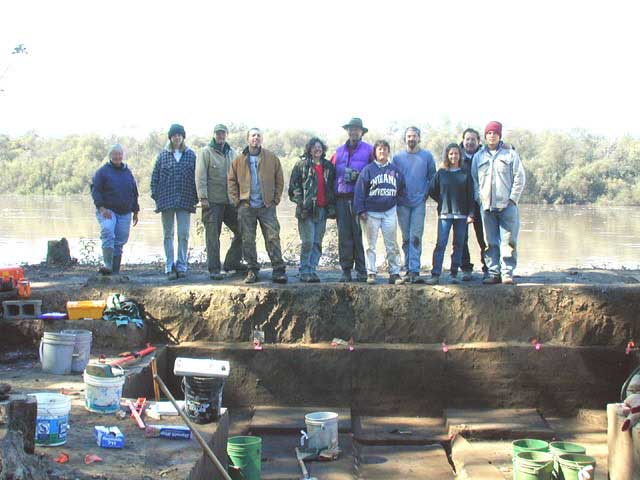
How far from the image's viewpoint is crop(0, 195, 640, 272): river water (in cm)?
1661

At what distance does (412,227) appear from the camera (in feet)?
28.5

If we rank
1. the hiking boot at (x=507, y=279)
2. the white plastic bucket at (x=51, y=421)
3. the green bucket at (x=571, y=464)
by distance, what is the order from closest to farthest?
the white plastic bucket at (x=51, y=421), the green bucket at (x=571, y=464), the hiking boot at (x=507, y=279)

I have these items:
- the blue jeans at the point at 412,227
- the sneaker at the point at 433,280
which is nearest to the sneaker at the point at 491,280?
the sneaker at the point at 433,280

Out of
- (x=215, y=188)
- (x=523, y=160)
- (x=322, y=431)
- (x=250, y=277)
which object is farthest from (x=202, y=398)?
Answer: (x=523, y=160)

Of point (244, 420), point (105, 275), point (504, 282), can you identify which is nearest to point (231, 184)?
point (105, 275)

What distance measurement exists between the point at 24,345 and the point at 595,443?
19.6 feet

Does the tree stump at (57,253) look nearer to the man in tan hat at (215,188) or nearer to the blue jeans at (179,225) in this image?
the blue jeans at (179,225)

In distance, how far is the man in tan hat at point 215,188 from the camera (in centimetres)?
884

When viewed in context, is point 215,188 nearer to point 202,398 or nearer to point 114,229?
point 114,229

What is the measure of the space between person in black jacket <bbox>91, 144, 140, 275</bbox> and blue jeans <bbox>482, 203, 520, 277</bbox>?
13.3ft

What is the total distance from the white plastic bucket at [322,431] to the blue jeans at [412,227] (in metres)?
2.23

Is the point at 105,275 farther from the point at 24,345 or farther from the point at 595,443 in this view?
the point at 595,443

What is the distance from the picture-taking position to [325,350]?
8766 mm

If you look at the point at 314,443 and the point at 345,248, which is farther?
the point at 345,248
